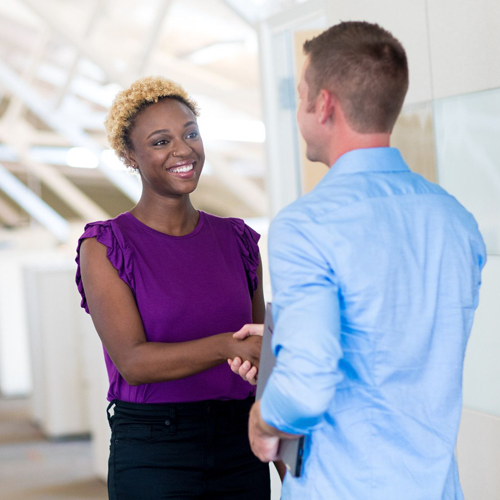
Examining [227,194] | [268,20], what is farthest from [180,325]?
[227,194]

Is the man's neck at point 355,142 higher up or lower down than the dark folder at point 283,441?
higher up

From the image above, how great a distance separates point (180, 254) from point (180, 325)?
0.18 m

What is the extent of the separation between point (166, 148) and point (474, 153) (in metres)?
0.88

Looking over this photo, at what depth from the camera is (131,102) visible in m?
1.80

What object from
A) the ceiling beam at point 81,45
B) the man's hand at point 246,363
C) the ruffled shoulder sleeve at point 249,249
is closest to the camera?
the man's hand at point 246,363

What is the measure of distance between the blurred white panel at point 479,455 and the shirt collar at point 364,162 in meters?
1.16

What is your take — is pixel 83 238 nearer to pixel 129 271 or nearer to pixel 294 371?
pixel 129 271

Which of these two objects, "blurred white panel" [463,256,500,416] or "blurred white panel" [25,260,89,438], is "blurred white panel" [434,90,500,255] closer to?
"blurred white panel" [463,256,500,416]

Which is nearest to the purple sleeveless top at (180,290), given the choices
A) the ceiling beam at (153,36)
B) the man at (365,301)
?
the man at (365,301)

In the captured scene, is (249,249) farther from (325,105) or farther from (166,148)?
(325,105)

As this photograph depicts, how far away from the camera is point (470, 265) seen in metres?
1.19

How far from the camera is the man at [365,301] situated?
108cm

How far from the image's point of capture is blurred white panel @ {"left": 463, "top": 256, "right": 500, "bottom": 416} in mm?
2029

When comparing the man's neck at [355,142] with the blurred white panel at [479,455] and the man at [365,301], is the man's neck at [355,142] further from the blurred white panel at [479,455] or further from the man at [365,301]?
the blurred white panel at [479,455]
